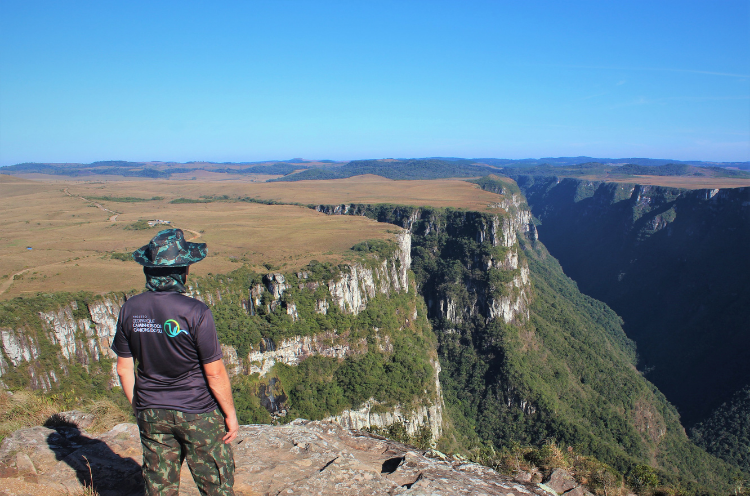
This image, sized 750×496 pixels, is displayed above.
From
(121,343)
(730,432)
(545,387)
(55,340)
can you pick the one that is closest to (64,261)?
(55,340)

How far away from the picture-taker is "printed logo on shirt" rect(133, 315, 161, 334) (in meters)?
5.00

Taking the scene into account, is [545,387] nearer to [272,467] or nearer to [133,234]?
[272,467]

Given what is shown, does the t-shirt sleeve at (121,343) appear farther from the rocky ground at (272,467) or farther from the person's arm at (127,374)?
the rocky ground at (272,467)

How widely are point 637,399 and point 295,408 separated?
56994mm

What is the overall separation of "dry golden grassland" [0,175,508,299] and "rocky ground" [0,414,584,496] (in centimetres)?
3617

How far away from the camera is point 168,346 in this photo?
16.4 feet

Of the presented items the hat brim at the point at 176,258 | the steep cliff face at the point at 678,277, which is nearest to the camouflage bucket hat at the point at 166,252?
the hat brim at the point at 176,258

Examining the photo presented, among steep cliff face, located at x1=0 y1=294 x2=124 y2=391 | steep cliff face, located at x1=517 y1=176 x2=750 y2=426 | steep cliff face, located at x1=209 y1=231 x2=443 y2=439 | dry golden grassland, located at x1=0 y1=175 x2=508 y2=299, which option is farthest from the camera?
steep cliff face, located at x1=517 y1=176 x2=750 y2=426

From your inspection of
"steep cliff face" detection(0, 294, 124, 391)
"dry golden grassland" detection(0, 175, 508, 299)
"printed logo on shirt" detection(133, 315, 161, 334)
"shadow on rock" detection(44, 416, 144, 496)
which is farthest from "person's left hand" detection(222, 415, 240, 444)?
"dry golden grassland" detection(0, 175, 508, 299)

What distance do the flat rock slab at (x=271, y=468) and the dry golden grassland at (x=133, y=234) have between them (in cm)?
3623

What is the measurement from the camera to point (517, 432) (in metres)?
57.9

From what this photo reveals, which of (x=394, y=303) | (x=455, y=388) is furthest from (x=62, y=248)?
(x=455, y=388)

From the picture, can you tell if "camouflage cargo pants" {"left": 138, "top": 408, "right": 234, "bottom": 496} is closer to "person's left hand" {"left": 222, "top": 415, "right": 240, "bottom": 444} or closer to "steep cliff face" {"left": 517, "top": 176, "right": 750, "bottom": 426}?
"person's left hand" {"left": 222, "top": 415, "right": 240, "bottom": 444}

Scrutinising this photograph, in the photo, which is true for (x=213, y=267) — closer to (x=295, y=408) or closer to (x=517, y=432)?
(x=295, y=408)
